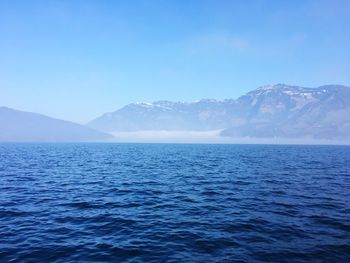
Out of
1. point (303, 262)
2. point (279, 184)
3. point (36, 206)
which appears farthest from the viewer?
point (279, 184)

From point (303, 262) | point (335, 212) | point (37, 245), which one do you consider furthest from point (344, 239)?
point (37, 245)

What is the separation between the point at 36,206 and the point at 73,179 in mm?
16956

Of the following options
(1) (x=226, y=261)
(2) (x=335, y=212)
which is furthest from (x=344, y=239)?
(1) (x=226, y=261)

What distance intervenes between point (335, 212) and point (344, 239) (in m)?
7.18

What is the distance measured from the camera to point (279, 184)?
39.3m

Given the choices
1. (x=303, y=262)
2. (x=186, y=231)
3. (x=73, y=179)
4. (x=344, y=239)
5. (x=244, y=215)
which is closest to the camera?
(x=303, y=262)

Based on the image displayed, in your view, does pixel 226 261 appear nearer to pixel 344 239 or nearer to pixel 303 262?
pixel 303 262

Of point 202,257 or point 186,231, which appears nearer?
point 202,257

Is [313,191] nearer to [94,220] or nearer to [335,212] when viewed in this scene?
[335,212]

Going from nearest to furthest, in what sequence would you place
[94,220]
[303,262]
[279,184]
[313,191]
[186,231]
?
[303,262] → [186,231] → [94,220] → [313,191] → [279,184]

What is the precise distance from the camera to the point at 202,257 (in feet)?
51.6

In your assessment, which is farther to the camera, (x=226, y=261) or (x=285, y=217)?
(x=285, y=217)

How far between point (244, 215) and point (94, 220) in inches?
476

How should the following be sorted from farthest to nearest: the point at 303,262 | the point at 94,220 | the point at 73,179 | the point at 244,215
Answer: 1. the point at 73,179
2. the point at 244,215
3. the point at 94,220
4. the point at 303,262
